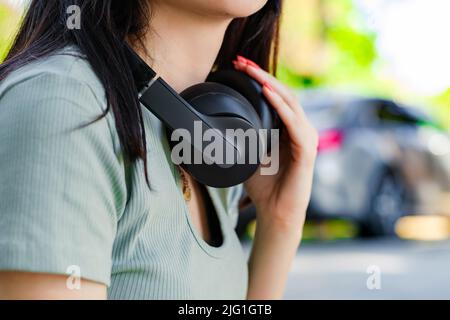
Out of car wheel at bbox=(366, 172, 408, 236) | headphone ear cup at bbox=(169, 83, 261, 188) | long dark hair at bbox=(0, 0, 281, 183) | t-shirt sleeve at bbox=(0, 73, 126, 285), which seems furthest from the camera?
car wheel at bbox=(366, 172, 408, 236)

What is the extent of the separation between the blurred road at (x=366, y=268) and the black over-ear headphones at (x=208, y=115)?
3142mm

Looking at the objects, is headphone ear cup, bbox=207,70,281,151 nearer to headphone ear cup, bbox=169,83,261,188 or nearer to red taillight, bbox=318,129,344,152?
headphone ear cup, bbox=169,83,261,188

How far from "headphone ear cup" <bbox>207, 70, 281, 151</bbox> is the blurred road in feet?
9.84

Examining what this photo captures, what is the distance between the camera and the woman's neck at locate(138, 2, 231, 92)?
1317 millimetres

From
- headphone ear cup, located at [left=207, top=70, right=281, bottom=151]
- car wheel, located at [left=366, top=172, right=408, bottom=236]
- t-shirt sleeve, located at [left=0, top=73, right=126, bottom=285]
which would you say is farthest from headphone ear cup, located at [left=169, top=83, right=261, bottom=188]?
car wheel, located at [left=366, top=172, right=408, bottom=236]

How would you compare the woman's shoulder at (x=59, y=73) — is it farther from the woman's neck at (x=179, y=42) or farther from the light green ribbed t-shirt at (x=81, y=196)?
the woman's neck at (x=179, y=42)

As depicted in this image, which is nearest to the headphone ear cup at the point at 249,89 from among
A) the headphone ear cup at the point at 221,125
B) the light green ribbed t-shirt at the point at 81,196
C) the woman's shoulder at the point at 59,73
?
the headphone ear cup at the point at 221,125

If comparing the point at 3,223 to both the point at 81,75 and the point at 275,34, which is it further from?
the point at 275,34

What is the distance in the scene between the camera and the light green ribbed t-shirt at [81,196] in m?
0.95

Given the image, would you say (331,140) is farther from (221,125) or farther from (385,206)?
(221,125)

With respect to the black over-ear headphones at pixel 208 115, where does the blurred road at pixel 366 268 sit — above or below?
above

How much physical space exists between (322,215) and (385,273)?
4.00 ft

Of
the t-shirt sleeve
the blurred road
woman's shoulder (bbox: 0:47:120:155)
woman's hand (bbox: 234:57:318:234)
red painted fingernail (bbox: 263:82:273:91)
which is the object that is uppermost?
the blurred road

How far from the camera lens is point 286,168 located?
1.57 metres
